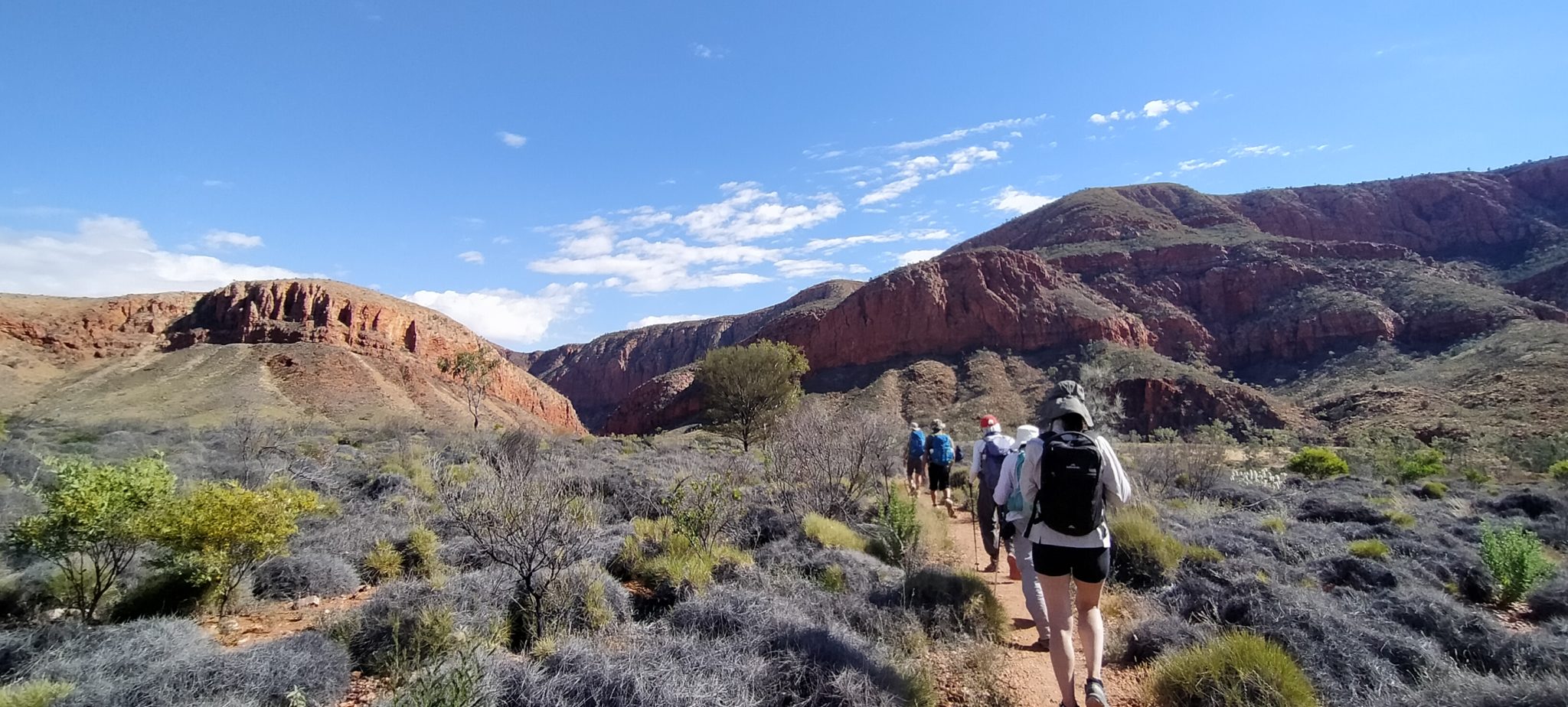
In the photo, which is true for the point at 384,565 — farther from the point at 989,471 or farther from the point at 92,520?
the point at 989,471

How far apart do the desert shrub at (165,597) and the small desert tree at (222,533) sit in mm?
89

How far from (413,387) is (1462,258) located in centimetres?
10501

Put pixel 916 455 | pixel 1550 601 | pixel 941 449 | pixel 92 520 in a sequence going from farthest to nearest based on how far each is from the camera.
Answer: pixel 916 455, pixel 941 449, pixel 1550 601, pixel 92 520

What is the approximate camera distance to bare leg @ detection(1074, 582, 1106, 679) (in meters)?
3.90

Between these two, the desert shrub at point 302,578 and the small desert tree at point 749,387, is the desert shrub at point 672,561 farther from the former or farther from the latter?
the small desert tree at point 749,387

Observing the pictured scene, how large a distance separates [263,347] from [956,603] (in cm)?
6086

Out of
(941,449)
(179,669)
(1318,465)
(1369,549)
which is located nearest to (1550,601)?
(1369,549)

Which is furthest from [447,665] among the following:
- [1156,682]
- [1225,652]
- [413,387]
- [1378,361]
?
[1378,361]

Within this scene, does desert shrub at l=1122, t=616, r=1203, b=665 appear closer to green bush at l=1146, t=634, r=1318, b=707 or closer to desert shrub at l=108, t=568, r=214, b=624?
green bush at l=1146, t=634, r=1318, b=707

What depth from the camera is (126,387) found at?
4244cm

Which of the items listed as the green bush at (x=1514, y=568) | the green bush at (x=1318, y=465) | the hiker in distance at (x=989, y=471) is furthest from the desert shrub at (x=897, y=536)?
the green bush at (x=1318, y=465)

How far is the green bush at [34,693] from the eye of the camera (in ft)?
10.9

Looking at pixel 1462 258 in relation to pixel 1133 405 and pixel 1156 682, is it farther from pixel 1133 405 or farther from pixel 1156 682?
pixel 1156 682

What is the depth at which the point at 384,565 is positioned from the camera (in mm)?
6906
